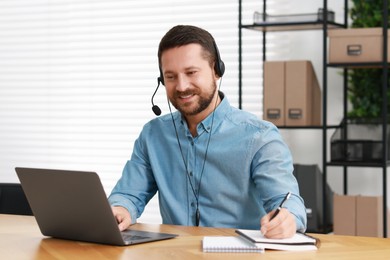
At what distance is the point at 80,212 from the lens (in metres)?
1.99

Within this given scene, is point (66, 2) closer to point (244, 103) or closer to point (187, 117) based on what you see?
point (244, 103)

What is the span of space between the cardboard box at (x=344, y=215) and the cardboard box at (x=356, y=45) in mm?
710

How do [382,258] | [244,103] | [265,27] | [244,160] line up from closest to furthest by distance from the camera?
[382,258], [244,160], [265,27], [244,103]

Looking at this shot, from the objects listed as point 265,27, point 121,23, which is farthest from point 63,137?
point 265,27

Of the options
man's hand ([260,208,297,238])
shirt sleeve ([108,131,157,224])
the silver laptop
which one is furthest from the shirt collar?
man's hand ([260,208,297,238])

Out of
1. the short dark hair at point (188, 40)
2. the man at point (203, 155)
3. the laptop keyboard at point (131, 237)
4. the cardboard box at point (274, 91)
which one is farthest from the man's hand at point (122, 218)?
the cardboard box at point (274, 91)

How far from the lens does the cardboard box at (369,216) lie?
150 inches

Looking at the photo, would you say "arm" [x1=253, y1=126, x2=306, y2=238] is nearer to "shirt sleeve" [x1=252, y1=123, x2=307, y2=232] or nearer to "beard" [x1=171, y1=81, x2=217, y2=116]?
"shirt sleeve" [x1=252, y1=123, x2=307, y2=232]

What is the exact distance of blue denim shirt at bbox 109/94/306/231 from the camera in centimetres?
240

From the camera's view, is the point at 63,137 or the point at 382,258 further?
the point at 63,137

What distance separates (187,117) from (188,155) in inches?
5.0

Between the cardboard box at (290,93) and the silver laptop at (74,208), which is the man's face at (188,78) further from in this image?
the cardboard box at (290,93)

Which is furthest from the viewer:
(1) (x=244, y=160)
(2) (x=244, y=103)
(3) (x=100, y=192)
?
(2) (x=244, y=103)

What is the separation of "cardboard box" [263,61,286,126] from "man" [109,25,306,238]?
147 centimetres
